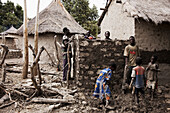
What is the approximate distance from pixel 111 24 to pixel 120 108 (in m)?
4.38

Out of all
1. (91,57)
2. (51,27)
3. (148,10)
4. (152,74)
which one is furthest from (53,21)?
(152,74)

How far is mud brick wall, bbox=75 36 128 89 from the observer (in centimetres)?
423

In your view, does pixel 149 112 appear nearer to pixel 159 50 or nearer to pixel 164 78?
pixel 164 78

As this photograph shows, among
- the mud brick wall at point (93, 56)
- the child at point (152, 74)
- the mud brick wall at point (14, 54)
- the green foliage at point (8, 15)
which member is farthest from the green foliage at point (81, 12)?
the child at point (152, 74)

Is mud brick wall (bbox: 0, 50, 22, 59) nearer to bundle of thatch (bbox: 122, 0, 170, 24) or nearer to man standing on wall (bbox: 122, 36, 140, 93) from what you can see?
bundle of thatch (bbox: 122, 0, 170, 24)

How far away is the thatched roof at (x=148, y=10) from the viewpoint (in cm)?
439

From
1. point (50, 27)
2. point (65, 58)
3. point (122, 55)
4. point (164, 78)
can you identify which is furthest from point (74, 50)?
point (50, 27)

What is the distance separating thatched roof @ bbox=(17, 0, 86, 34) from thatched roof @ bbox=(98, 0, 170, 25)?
17.4 feet

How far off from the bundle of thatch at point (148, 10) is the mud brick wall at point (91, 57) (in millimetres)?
1102

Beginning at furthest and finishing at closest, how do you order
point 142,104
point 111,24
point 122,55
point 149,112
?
1. point 111,24
2. point 122,55
3. point 142,104
4. point 149,112

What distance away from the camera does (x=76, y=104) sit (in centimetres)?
357

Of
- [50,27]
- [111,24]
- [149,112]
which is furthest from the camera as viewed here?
[50,27]

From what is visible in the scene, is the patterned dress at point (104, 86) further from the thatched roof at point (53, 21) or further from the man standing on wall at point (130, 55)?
the thatched roof at point (53, 21)

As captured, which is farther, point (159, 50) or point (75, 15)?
point (75, 15)
